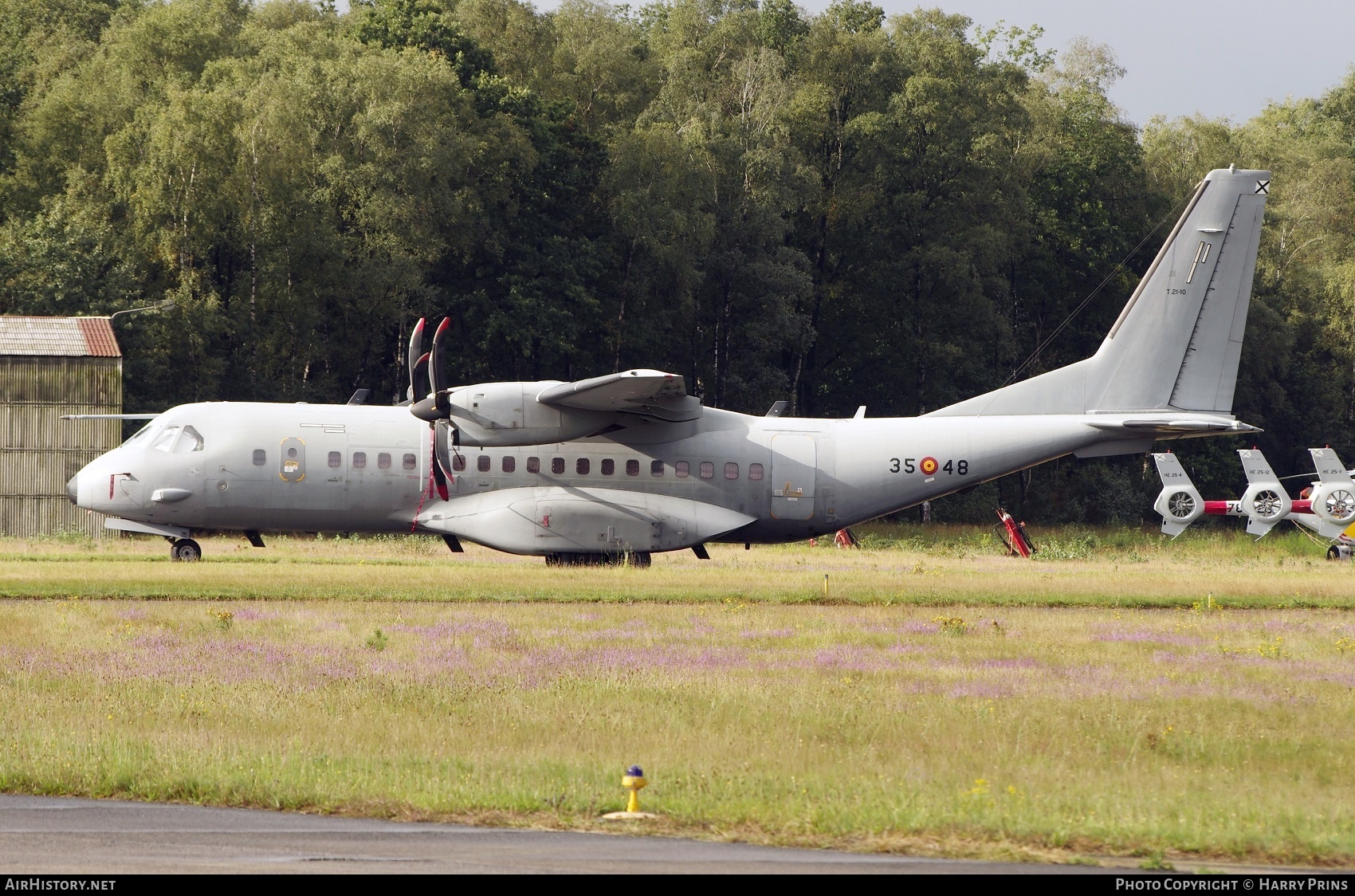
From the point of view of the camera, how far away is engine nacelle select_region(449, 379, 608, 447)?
28.0 m

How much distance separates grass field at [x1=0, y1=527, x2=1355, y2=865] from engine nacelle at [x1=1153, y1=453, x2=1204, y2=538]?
23589 millimetres

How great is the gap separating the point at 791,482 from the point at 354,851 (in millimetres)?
21454

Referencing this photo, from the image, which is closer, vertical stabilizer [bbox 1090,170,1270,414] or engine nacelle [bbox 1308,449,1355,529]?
vertical stabilizer [bbox 1090,170,1270,414]

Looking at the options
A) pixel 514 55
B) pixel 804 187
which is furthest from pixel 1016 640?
pixel 514 55

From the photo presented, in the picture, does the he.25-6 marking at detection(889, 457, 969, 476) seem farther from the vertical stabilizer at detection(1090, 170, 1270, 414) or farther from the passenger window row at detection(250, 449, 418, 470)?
the passenger window row at detection(250, 449, 418, 470)

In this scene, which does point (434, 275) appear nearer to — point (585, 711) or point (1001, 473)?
point (1001, 473)

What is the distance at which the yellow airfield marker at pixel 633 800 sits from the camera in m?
10.3

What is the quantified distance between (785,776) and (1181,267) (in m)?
22.3

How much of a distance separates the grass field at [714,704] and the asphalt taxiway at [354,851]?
0.50m

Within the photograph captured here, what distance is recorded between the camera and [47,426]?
143 feet

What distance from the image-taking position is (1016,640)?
2116cm

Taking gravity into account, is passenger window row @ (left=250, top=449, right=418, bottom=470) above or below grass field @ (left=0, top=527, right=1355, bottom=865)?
above

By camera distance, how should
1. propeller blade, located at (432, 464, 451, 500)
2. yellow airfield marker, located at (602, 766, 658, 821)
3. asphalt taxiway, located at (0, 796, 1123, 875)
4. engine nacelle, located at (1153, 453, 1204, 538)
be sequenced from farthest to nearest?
engine nacelle, located at (1153, 453, 1204, 538) → propeller blade, located at (432, 464, 451, 500) → yellow airfield marker, located at (602, 766, 658, 821) → asphalt taxiway, located at (0, 796, 1123, 875)

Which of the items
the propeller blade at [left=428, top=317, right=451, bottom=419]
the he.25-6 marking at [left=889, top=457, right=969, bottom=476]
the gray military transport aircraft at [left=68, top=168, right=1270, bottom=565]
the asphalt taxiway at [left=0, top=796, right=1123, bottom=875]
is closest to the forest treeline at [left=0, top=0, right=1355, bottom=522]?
the gray military transport aircraft at [left=68, top=168, right=1270, bottom=565]
